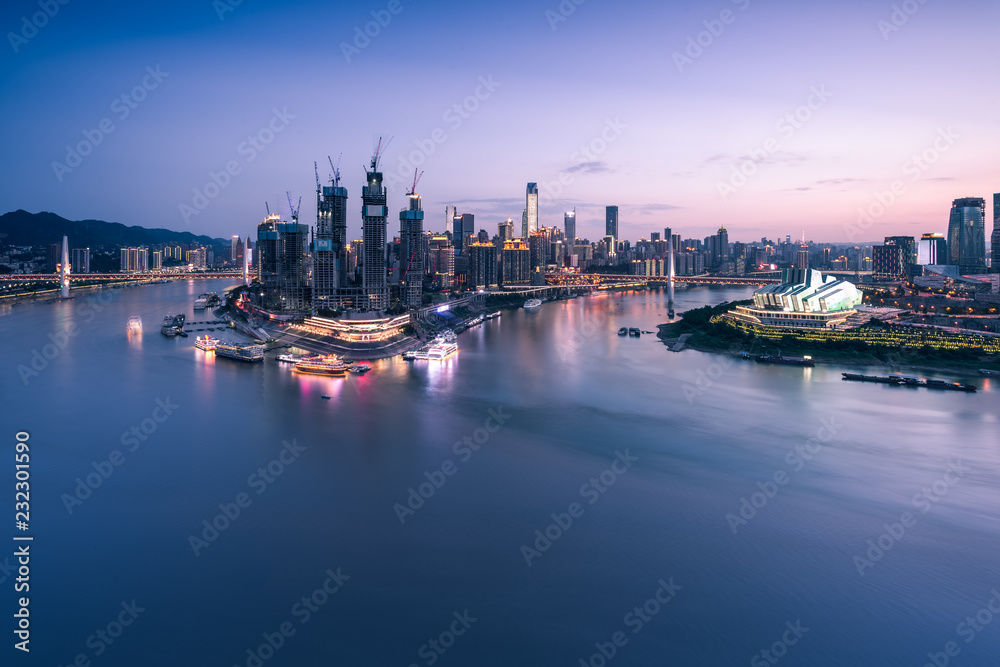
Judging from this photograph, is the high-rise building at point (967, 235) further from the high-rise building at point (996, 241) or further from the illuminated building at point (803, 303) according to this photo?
the illuminated building at point (803, 303)

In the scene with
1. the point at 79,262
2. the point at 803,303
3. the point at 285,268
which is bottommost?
the point at 803,303

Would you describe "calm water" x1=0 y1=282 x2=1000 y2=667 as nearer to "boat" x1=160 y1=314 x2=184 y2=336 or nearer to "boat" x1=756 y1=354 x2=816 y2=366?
"boat" x1=756 y1=354 x2=816 y2=366

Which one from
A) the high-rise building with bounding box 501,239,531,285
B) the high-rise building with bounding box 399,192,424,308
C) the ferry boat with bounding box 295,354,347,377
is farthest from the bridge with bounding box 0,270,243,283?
the ferry boat with bounding box 295,354,347,377

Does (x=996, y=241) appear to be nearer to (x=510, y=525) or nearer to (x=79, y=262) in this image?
(x=510, y=525)

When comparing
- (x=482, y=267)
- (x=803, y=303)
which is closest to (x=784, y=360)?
(x=803, y=303)

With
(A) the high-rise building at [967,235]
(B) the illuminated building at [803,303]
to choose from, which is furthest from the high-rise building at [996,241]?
(B) the illuminated building at [803,303]
